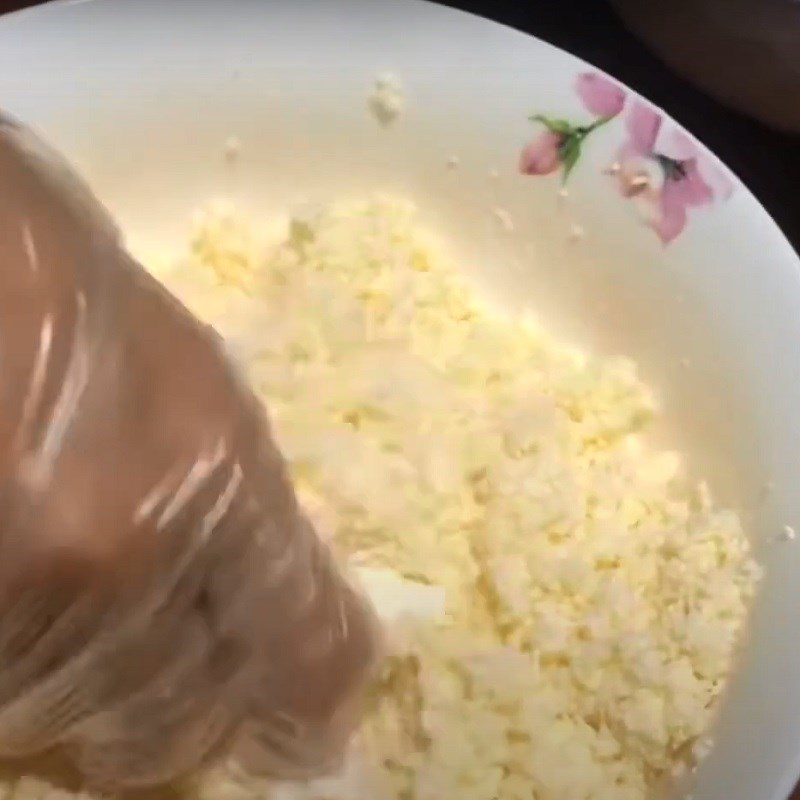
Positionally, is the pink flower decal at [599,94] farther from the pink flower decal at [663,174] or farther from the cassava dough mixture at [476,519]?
the cassava dough mixture at [476,519]

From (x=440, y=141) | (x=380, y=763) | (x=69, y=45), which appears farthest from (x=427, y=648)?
(x=69, y=45)

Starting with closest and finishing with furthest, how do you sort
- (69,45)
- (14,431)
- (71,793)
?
1. (14,431)
2. (71,793)
3. (69,45)

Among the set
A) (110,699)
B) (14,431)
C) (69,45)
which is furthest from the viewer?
(69,45)

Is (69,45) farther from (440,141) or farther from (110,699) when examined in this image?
(110,699)

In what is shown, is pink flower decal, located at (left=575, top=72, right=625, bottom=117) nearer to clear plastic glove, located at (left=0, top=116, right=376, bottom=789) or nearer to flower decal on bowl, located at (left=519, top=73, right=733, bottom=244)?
flower decal on bowl, located at (left=519, top=73, right=733, bottom=244)

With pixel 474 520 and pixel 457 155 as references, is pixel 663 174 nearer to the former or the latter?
pixel 457 155

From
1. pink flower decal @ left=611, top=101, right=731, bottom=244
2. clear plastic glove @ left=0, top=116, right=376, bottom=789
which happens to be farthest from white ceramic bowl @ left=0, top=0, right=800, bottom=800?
clear plastic glove @ left=0, top=116, right=376, bottom=789

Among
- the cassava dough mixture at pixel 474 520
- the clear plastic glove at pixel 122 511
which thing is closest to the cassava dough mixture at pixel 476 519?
the cassava dough mixture at pixel 474 520
